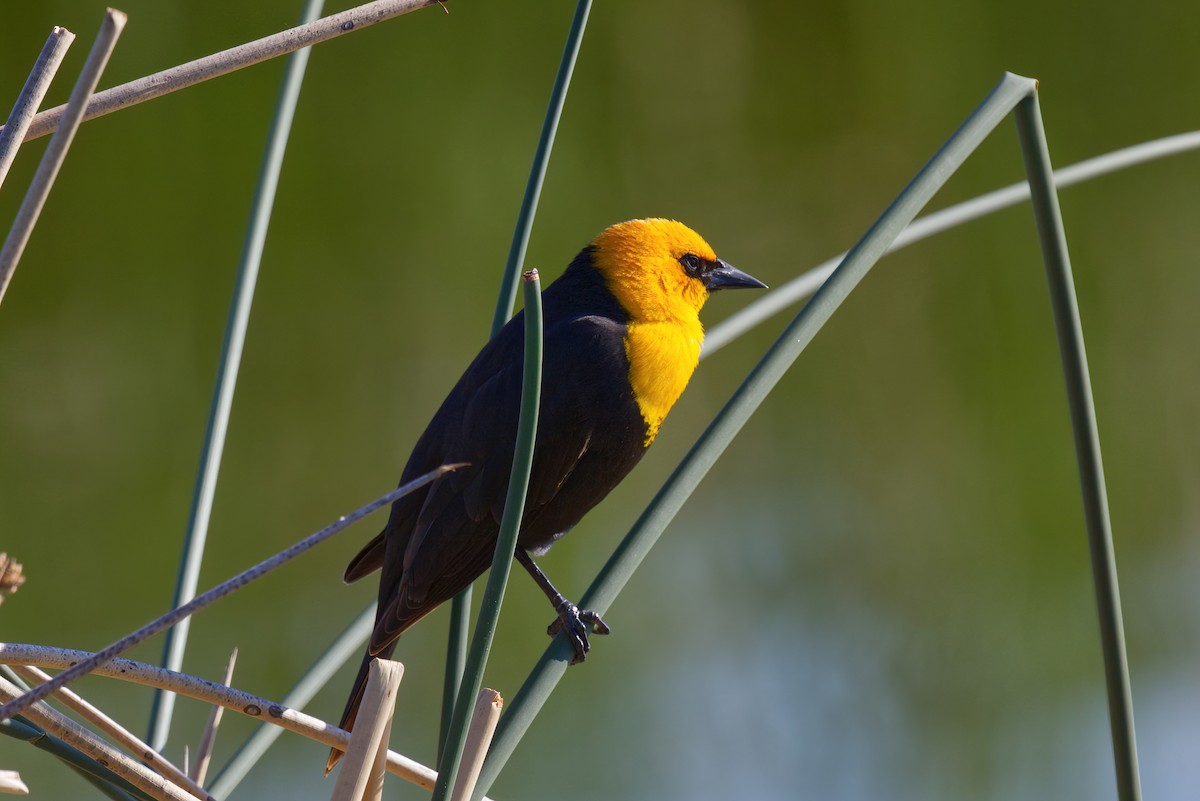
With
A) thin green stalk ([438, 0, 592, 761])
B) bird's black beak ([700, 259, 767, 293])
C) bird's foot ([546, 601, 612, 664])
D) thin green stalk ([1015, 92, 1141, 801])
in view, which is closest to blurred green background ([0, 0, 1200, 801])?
bird's black beak ([700, 259, 767, 293])

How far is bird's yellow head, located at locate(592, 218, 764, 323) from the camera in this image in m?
1.04

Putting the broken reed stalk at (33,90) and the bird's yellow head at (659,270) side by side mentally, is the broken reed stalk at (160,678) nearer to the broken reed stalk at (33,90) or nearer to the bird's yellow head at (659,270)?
the broken reed stalk at (33,90)

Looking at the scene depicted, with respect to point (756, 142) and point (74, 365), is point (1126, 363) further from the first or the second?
point (74, 365)

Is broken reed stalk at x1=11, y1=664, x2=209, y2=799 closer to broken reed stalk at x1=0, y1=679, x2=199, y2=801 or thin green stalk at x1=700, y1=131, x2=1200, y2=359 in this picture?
broken reed stalk at x1=0, y1=679, x2=199, y2=801

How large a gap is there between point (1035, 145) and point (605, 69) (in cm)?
198

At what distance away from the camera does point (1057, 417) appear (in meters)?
2.79

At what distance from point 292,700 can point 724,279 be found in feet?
2.02

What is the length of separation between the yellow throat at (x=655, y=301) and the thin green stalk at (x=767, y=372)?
1.24 feet

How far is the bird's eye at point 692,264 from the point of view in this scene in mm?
1103

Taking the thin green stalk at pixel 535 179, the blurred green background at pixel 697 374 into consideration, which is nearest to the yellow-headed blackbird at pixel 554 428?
the thin green stalk at pixel 535 179

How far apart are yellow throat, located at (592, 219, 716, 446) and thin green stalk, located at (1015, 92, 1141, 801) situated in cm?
39

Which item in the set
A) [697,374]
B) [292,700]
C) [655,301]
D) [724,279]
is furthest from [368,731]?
[697,374]

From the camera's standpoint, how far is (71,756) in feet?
1.57

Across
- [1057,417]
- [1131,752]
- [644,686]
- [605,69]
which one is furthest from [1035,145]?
[1057,417]
